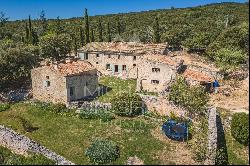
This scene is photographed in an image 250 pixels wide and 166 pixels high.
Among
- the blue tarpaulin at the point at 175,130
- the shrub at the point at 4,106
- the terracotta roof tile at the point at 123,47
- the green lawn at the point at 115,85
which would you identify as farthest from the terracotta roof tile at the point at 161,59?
the shrub at the point at 4,106

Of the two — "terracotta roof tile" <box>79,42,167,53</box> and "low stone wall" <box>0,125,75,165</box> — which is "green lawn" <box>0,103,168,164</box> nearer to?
"low stone wall" <box>0,125,75,165</box>

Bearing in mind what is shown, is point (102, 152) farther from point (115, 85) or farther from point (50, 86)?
point (115, 85)

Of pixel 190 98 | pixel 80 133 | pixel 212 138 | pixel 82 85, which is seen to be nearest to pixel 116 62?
pixel 82 85

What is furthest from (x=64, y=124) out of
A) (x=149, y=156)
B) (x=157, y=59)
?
(x=157, y=59)

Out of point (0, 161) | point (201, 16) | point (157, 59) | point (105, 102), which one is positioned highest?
point (201, 16)

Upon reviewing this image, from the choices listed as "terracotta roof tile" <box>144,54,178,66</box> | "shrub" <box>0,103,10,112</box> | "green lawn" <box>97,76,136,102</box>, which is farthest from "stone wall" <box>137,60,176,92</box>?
"shrub" <box>0,103,10,112</box>

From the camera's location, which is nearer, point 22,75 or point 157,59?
point 157,59

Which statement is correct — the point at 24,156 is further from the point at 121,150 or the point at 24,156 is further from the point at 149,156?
the point at 149,156
